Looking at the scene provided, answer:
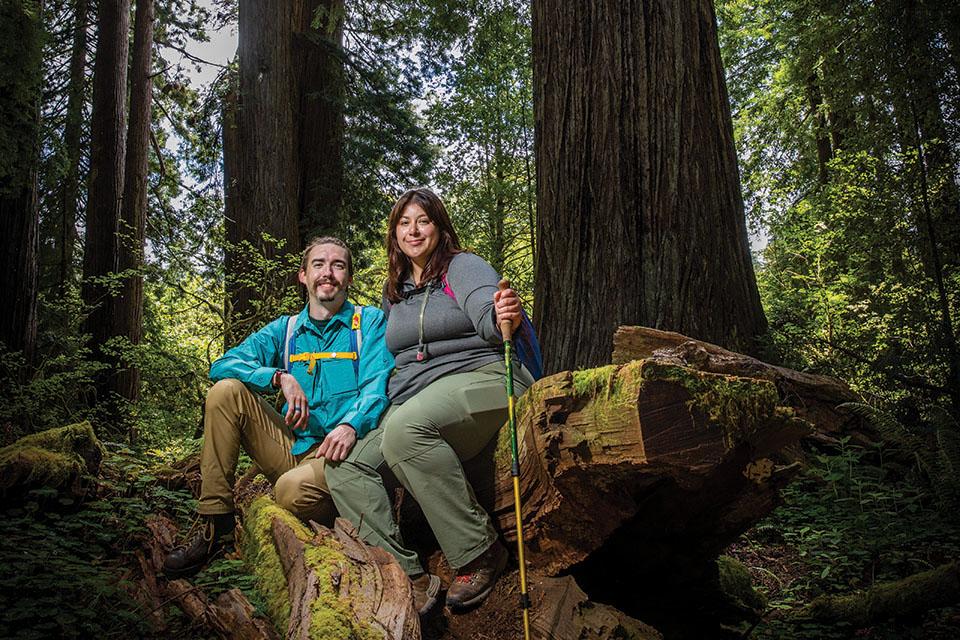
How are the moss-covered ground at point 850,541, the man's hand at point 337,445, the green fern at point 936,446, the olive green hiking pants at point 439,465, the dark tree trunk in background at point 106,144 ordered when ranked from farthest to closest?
the dark tree trunk in background at point 106,144, the green fern at point 936,446, the moss-covered ground at point 850,541, the man's hand at point 337,445, the olive green hiking pants at point 439,465

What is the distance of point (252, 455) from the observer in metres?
3.60

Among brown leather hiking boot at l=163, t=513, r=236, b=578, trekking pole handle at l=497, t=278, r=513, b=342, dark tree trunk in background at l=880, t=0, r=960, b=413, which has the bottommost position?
brown leather hiking boot at l=163, t=513, r=236, b=578

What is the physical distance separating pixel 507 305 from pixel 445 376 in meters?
0.50

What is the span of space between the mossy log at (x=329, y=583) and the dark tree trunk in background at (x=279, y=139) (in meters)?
3.71

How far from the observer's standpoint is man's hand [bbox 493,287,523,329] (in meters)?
2.90

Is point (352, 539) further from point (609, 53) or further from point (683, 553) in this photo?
point (609, 53)

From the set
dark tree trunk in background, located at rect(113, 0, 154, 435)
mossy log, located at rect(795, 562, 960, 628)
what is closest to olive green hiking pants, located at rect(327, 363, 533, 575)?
mossy log, located at rect(795, 562, 960, 628)

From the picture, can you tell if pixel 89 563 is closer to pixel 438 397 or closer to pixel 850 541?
pixel 438 397

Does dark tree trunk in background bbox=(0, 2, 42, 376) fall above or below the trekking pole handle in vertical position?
above

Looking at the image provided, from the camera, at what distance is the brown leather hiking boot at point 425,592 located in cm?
269

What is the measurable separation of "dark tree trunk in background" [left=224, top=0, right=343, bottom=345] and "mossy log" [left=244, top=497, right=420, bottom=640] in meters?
3.71

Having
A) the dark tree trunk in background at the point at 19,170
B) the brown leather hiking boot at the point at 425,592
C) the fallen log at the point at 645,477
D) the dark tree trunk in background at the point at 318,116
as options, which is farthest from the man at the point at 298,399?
the dark tree trunk in background at the point at 318,116

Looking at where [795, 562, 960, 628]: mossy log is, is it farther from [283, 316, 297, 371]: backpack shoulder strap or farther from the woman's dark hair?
[283, 316, 297, 371]: backpack shoulder strap

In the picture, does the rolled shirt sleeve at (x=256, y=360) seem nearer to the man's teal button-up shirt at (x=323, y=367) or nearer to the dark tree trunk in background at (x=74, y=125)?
the man's teal button-up shirt at (x=323, y=367)
